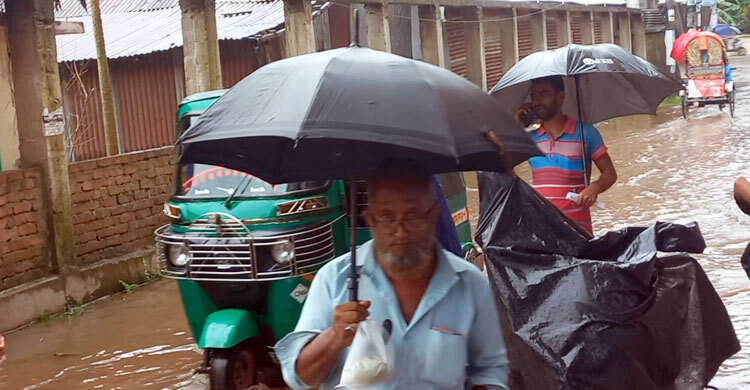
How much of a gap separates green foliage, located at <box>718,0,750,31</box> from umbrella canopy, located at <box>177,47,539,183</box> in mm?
55781

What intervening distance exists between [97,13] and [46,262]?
11.2 feet

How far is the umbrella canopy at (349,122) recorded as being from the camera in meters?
2.37

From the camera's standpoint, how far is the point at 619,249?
14.2 ft

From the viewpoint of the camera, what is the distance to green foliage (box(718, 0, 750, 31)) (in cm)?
5428

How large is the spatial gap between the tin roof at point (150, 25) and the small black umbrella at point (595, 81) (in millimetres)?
7243

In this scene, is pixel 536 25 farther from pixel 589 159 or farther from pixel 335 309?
pixel 335 309

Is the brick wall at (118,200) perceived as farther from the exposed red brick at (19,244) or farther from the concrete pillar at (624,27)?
the concrete pillar at (624,27)

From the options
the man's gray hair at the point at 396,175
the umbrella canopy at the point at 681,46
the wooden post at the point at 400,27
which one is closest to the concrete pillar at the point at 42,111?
the man's gray hair at the point at 396,175

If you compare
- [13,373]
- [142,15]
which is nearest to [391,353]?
[13,373]

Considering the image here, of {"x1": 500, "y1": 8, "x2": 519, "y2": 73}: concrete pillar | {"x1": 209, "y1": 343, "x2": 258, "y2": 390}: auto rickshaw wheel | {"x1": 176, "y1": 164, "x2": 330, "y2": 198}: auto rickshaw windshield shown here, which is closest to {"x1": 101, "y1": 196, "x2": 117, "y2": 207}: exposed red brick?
{"x1": 176, "y1": 164, "x2": 330, "y2": 198}: auto rickshaw windshield

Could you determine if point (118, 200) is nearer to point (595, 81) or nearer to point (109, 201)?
point (109, 201)

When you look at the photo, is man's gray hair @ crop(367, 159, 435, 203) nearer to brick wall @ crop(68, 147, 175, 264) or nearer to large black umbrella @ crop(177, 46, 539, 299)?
large black umbrella @ crop(177, 46, 539, 299)

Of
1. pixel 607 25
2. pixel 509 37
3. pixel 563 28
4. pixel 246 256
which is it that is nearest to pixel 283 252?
pixel 246 256

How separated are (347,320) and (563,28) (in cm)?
2384
